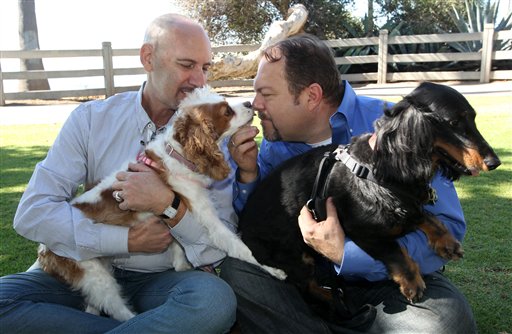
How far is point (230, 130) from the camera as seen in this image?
3.45m

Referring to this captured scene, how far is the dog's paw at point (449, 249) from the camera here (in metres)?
2.82

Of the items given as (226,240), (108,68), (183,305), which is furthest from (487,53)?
(183,305)

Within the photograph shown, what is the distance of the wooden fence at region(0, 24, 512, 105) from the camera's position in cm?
1661

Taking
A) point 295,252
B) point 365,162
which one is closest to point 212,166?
point 295,252

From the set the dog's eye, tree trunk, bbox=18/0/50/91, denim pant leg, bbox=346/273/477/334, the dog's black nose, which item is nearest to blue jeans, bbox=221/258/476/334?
denim pant leg, bbox=346/273/477/334

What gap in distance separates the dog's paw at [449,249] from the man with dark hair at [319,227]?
6cm

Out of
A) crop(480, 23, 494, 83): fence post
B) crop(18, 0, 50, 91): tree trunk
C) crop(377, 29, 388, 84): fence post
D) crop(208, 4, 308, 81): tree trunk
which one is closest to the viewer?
crop(208, 4, 308, 81): tree trunk

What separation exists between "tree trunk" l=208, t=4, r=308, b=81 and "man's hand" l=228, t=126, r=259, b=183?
1360cm

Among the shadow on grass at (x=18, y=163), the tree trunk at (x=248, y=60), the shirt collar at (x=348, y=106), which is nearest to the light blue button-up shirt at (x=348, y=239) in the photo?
the shirt collar at (x=348, y=106)

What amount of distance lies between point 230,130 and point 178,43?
0.76m

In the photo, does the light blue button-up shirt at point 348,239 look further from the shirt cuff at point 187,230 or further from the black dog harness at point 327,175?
the shirt cuff at point 187,230

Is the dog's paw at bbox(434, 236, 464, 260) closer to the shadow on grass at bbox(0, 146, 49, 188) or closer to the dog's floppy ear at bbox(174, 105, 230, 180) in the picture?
the dog's floppy ear at bbox(174, 105, 230, 180)

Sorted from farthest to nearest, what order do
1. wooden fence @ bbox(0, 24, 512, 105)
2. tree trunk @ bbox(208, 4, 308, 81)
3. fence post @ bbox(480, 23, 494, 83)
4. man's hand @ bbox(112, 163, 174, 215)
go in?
fence post @ bbox(480, 23, 494, 83), tree trunk @ bbox(208, 4, 308, 81), wooden fence @ bbox(0, 24, 512, 105), man's hand @ bbox(112, 163, 174, 215)

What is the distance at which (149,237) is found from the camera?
10.5 ft
